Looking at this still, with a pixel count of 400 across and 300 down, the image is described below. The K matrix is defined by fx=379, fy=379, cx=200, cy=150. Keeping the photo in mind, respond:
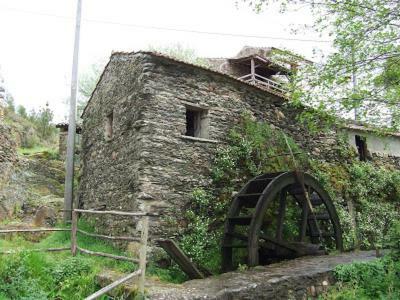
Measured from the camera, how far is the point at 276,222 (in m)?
8.16

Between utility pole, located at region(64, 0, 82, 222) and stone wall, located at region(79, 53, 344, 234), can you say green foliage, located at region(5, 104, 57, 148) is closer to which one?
utility pole, located at region(64, 0, 82, 222)

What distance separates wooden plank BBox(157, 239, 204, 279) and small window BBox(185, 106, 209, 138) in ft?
9.51

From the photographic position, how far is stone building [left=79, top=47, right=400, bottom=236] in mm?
6934

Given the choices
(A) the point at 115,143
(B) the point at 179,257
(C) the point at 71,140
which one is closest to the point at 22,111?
(C) the point at 71,140

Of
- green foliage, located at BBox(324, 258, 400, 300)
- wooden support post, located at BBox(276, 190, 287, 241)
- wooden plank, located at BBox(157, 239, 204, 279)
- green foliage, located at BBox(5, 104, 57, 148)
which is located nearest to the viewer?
wooden plank, located at BBox(157, 239, 204, 279)

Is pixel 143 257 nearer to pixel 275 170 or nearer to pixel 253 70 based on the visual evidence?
pixel 275 170

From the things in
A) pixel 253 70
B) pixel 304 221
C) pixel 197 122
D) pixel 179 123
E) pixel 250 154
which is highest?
pixel 253 70

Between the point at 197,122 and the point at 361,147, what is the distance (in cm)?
637

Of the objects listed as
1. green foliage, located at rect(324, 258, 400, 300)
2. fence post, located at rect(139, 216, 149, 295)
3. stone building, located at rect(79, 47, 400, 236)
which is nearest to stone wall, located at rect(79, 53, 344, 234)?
stone building, located at rect(79, 47, 400, 236)

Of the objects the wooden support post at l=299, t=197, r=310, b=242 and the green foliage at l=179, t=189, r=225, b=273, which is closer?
the green foliage at l=179, t=189, r=225, b=273

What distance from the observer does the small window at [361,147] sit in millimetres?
11703

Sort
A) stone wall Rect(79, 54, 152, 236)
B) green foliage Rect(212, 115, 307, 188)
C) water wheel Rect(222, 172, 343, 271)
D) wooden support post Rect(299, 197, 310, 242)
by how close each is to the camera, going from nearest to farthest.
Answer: water wheel Rect(222, 172, 343, 271) → stone wall Rect(79, 54, 152, 236) → green foliage Rect(212, 115, 307, 188) → wooden support post Rect(299, 197, 310, 242)

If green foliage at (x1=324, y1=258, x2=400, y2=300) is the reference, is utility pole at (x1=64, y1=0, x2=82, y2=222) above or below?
above

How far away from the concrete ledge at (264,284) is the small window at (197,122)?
3.05m
